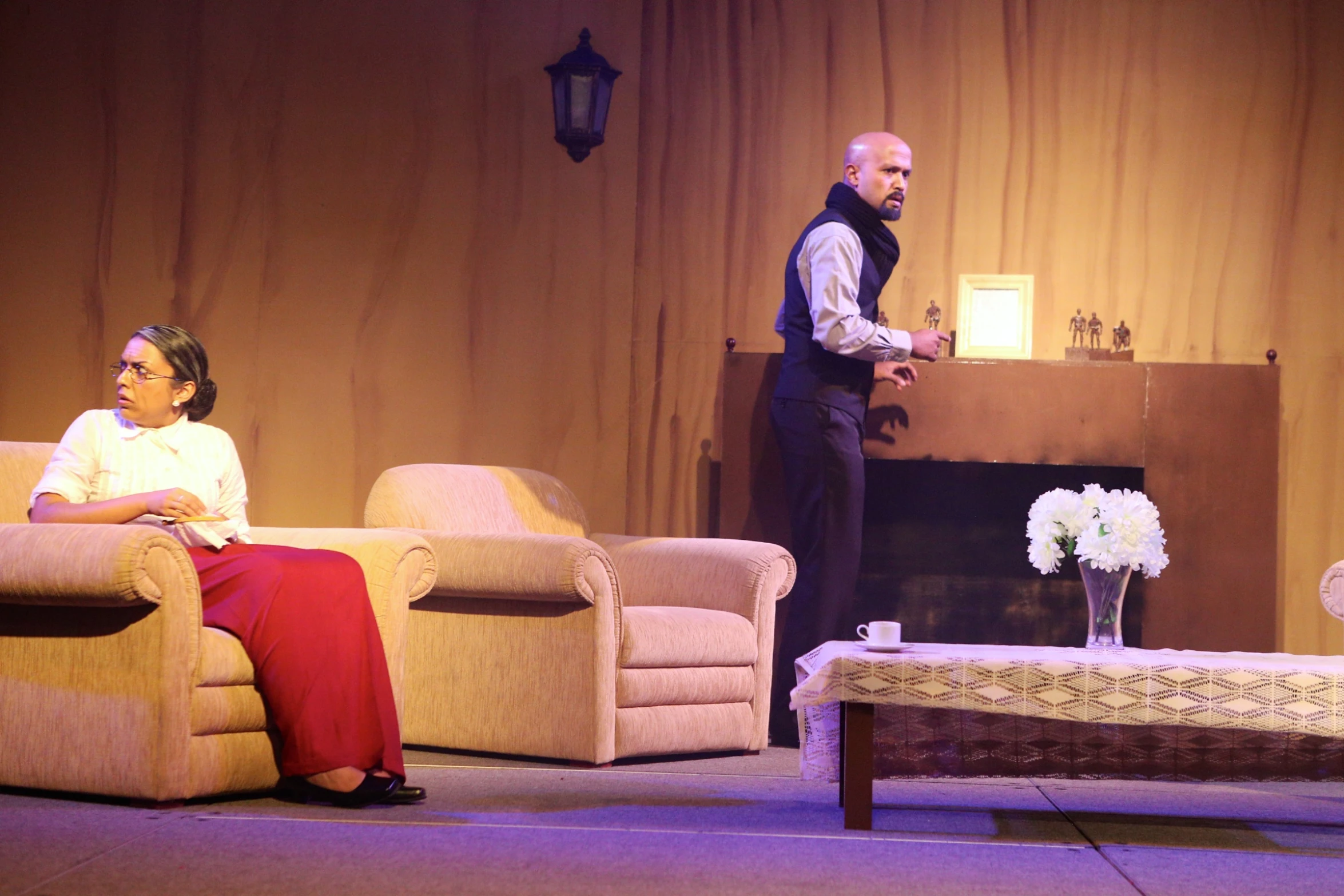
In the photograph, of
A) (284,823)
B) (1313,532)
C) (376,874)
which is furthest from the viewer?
(1313,532)

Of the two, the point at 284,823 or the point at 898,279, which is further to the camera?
the point at 898,279

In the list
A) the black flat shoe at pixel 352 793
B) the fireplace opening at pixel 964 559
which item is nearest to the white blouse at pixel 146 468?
the black flat shoe at pixel 352 793

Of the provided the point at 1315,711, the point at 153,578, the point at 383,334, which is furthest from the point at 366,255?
the point at 1315,711

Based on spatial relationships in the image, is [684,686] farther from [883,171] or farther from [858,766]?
[883,171]

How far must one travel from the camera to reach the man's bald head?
430 cm

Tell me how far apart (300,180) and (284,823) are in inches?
123

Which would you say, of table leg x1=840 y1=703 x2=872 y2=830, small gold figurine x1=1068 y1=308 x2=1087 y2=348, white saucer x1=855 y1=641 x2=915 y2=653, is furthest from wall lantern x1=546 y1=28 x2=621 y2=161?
table leg x1=840 y1=703 x2=872 y2=830

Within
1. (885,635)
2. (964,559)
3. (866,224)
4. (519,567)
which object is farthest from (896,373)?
(885,635)

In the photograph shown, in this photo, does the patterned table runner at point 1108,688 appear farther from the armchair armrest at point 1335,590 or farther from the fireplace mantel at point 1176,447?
the fireplace mantel at point 1176,447

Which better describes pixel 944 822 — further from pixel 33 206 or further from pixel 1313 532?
pixel 33 206

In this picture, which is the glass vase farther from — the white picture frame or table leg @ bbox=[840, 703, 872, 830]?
the white picture frame

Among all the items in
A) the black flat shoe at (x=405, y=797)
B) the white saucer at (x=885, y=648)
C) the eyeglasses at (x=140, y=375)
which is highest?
the eyeglasses at (x=140, y=375)

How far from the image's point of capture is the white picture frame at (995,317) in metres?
4.89

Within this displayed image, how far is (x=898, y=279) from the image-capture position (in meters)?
5.06
